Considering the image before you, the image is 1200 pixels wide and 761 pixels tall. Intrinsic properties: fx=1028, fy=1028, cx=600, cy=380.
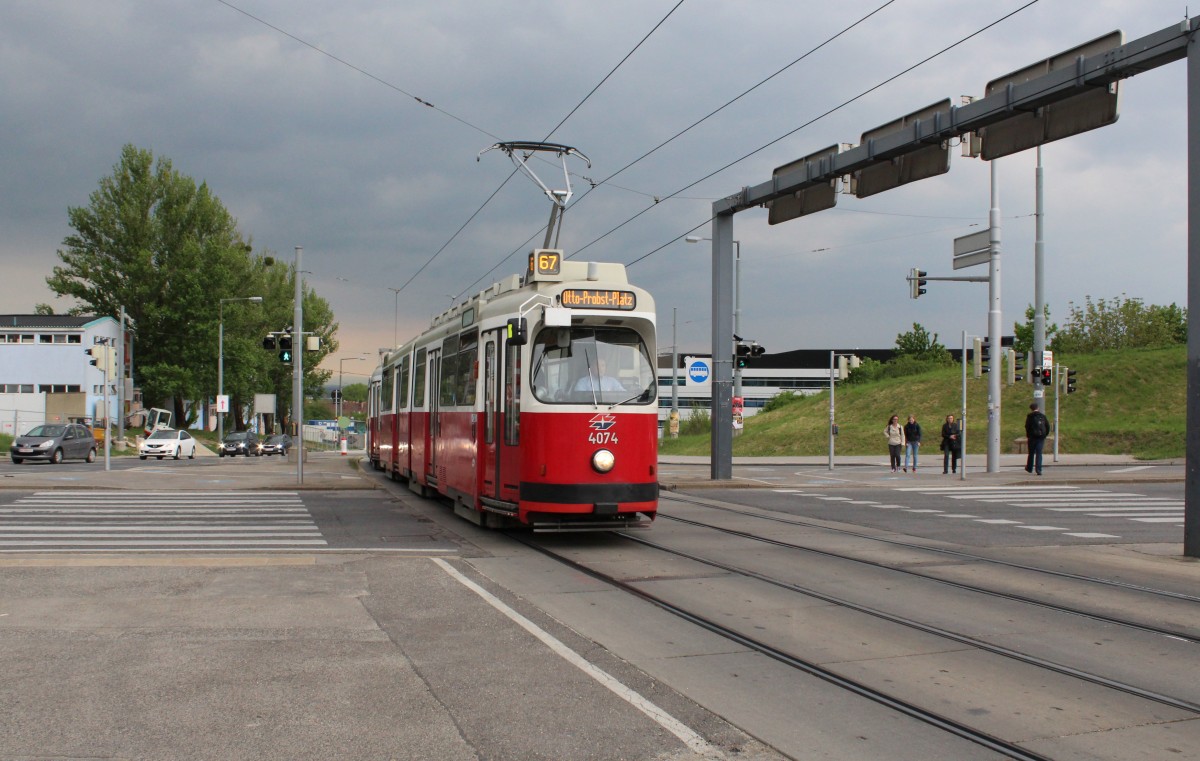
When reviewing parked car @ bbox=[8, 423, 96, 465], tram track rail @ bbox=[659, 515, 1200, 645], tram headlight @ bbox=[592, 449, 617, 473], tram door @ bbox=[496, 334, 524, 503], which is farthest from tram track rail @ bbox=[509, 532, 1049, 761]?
parked car @ bbox=[8, 423, 96, 465]

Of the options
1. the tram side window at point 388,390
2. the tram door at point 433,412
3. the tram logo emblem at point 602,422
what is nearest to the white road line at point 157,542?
the tram logo emblem at point 602,422

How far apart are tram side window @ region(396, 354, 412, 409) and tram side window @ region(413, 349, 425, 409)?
158cm

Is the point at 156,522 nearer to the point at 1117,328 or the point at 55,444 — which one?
the point at 55,444

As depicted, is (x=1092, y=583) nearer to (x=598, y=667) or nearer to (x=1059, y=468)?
(x=598, y=667)

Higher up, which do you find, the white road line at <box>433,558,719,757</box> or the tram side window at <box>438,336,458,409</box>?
the tram side window at <box>438,336,458,409</box>

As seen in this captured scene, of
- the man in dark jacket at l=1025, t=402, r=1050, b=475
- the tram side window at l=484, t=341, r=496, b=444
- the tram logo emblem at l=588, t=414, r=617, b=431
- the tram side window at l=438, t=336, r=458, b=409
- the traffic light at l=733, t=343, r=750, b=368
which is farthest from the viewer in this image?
the man in dark jacket at l=1025, t=402, r=1050, b=475

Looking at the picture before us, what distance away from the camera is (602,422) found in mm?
12898

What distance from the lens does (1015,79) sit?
52.4ft

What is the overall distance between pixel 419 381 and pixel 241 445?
3975cm

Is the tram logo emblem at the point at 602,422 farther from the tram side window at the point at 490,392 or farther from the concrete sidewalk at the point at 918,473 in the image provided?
the concrete sidewalk at the point at 918,473

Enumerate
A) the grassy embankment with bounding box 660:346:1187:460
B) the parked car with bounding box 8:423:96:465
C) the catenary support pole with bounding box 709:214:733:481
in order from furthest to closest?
the grassy embankment with bounding box 660:346:1187:460, the parked car with bounding box 8:423:96:465, the catenary support pole with bounding box 709:214:733:481

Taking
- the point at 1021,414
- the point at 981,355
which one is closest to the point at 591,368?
the point at 981,355

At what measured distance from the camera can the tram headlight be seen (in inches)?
503

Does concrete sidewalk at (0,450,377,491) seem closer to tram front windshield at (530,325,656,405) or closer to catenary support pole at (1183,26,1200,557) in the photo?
tram front windshield at (530,325,656,405)
